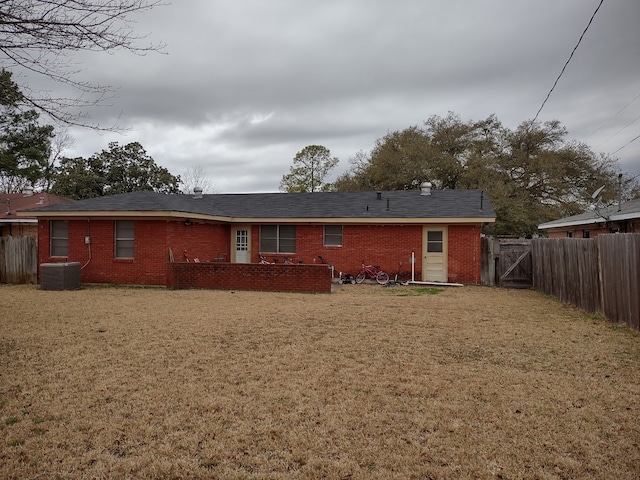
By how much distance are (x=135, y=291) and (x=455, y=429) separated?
40.3 ft

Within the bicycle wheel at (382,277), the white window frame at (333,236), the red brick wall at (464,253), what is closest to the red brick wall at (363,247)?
the white window frame at (333,236)

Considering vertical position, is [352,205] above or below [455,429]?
above

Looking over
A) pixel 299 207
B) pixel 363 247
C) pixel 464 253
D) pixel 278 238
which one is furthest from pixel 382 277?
pixel 299 207

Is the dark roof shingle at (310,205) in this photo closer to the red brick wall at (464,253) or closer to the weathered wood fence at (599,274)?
the red brick wall at (464,253)

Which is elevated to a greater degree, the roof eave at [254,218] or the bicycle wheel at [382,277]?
the roof eave at [254,218]

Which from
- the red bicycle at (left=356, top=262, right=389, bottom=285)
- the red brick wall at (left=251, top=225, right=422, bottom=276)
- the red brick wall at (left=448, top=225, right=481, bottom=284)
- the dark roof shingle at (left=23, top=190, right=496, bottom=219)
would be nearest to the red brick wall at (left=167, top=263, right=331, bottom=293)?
the dark roof shingle at (left=23, top=190, right=496, bottom=219)

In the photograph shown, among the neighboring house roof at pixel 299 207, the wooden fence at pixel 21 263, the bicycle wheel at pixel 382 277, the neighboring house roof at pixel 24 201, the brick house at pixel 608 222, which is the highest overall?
the neighboring house roof at pixel 24 201

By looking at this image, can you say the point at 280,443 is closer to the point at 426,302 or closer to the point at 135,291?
the point at 426,302

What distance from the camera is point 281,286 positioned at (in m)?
14.4

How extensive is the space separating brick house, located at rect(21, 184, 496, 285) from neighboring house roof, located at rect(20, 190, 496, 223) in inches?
1.6

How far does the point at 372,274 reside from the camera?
56.8 feet

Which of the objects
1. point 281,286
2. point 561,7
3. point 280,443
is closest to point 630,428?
point 280,443

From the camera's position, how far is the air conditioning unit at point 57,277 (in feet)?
47.2

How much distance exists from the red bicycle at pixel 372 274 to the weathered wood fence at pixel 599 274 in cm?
547
